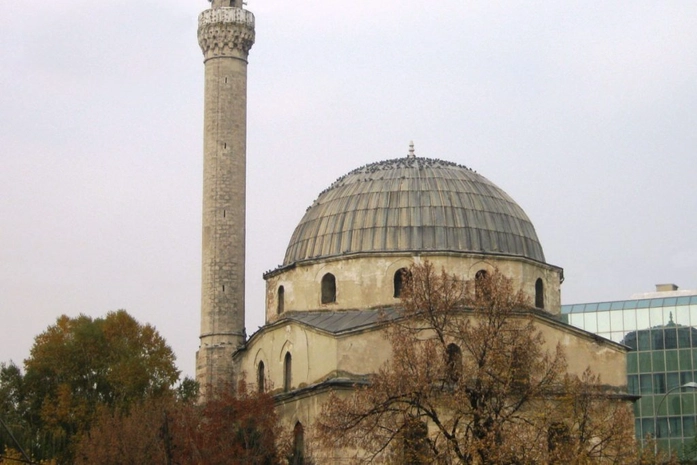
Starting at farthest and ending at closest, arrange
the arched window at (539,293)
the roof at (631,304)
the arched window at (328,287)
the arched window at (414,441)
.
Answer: the roof at (631,304)
the arched window at (539,293)
the arched window at (328,287)
the arched window at (414,441)

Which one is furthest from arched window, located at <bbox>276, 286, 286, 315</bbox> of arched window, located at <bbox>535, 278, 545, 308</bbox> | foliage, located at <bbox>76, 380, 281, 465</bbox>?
arched window, located at <bbox>535, 278, 545, 308</bbox>

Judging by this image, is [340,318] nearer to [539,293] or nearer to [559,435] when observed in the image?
[539,293]

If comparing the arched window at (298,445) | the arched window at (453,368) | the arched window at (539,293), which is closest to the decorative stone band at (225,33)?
the arched window at (539,293)

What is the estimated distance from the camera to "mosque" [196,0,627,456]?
1247 inches

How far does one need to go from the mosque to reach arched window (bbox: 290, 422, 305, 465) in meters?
0.20

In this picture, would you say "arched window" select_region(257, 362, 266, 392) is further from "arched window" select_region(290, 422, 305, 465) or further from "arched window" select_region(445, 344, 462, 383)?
"arched window" select_region(445, 344, 462, 383)

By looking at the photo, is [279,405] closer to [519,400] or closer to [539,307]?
[539,307]

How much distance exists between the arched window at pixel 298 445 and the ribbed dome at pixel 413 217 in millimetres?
4649

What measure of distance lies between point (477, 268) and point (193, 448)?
818 cm

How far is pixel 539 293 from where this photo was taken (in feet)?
113

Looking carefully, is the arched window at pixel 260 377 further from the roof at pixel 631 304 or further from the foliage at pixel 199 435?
the roof at pixel 631 304

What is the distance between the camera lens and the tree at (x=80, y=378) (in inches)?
1480

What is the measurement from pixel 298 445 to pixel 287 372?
7.18 ft

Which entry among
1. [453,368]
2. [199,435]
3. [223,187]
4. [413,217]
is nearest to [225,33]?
[223,187]
